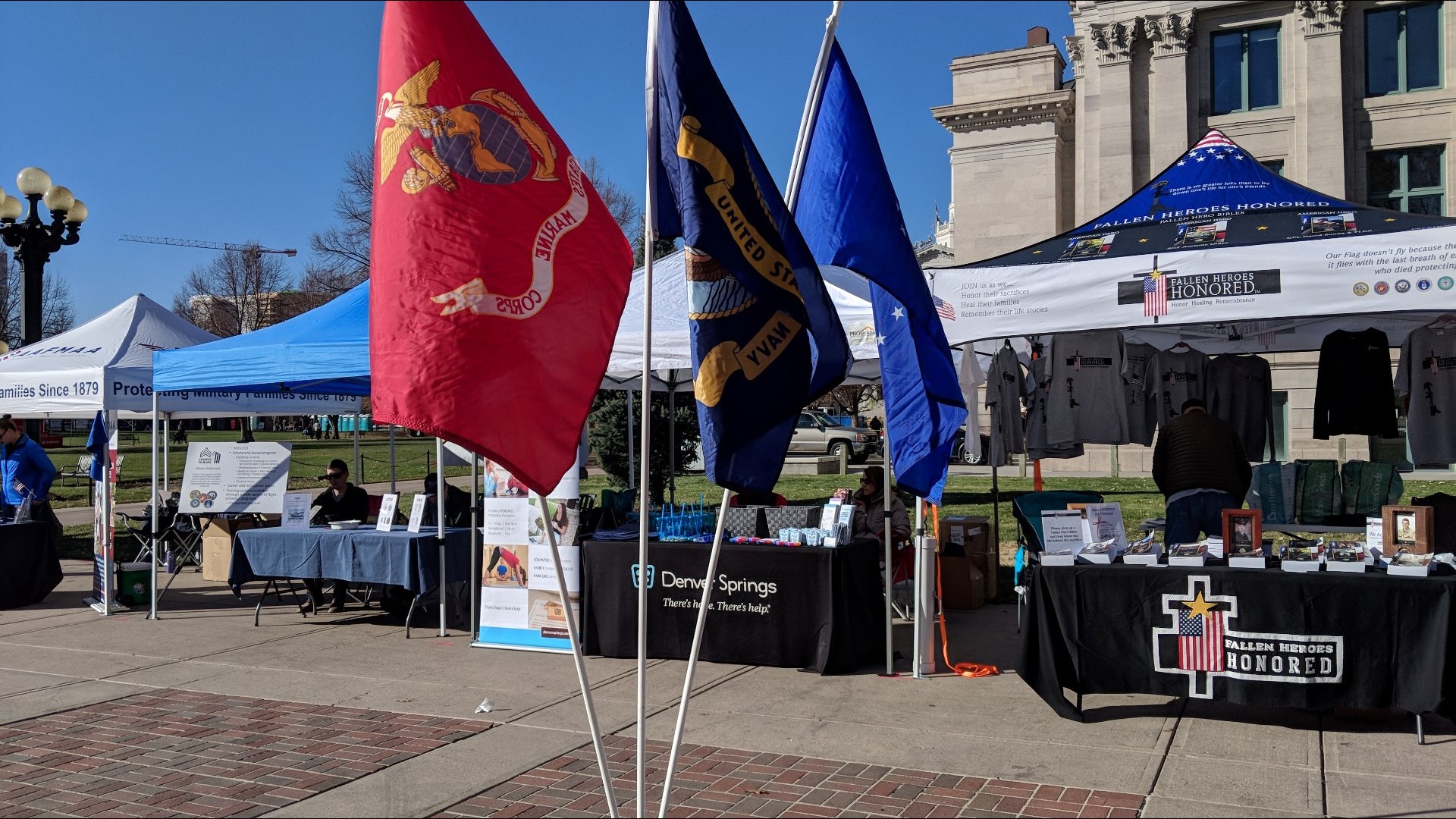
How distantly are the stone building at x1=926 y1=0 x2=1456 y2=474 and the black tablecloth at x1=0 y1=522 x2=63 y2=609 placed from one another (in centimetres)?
2299

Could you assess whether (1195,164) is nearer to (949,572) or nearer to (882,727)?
(949,572)

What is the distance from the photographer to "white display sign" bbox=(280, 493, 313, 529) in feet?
34.1

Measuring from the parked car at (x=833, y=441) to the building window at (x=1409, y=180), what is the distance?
14530mm

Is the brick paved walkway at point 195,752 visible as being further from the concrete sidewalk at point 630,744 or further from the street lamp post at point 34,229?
the street lamp post at point 34,229

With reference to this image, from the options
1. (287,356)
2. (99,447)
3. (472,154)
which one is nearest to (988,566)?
(287,356)

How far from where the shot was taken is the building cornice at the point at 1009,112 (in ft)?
107

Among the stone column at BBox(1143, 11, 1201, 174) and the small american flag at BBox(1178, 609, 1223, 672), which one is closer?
the small american flag at BBox(1178, 609, 1223, 672)

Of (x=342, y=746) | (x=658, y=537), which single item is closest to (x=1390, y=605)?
(x=658, y=537)

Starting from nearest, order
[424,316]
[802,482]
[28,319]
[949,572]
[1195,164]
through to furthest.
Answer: [424,316] < [1195,164] < [949,572] < [28,319] < [802,482]

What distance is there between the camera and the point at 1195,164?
9047 millimetres

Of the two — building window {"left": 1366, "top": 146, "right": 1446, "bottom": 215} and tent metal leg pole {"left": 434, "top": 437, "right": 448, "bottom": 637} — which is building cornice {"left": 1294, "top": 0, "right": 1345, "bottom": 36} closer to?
building window {"left": 1366, "top": 146, "right": 1446, "bottom": 215}

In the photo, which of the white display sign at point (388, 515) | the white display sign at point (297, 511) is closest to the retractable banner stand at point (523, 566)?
the white display sign at point (388, 515)

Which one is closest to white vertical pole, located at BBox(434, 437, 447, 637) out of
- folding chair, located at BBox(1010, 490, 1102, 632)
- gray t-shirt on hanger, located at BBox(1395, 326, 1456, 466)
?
folding chair, located at BBox(1010, 490, 1102, 632)

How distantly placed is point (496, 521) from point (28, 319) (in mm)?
9213
